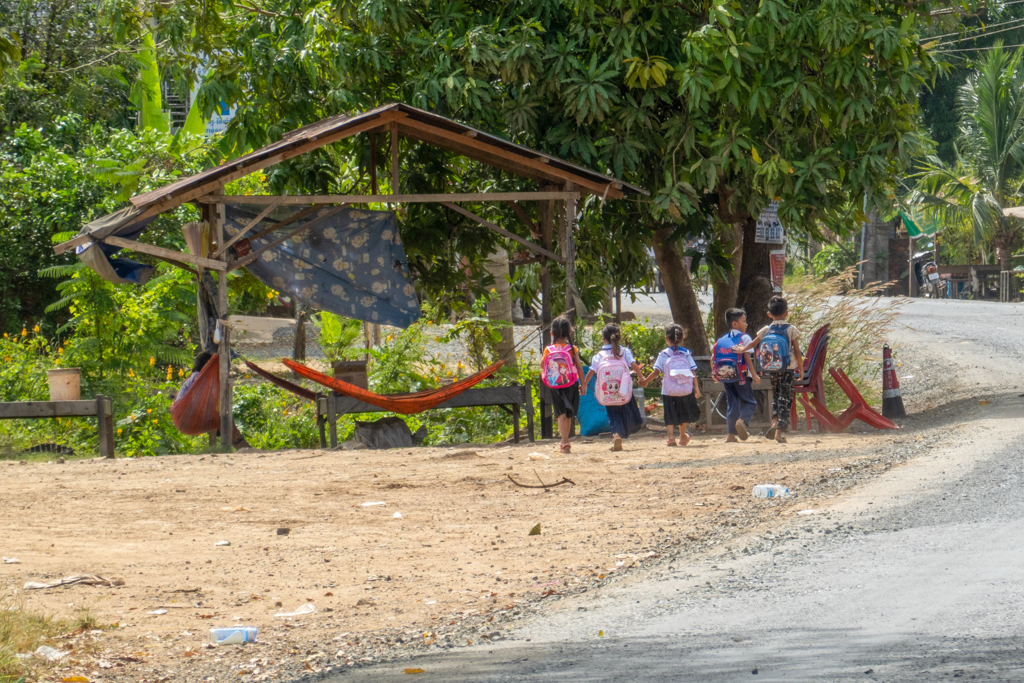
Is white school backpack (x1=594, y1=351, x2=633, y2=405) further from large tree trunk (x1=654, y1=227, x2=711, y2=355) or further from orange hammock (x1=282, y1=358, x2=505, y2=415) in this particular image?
large tree trunk (x1=654, y1=227, x2=711, y2=355)

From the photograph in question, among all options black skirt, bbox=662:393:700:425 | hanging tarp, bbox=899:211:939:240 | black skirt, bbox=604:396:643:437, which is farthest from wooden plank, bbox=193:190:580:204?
hanging tarp, bbox=899:211:939:240

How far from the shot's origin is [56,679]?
4.71m

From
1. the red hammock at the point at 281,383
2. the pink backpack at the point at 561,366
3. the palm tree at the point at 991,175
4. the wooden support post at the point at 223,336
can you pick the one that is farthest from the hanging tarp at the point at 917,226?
the wooden support post at the point at 223,336

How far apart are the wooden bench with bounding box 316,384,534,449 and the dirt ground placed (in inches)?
25.7

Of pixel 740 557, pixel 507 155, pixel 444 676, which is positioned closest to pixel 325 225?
pixel 507 155

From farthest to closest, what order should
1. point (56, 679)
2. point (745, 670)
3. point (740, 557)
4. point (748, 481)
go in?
point (748, 481)
point (740, 557)
point (56, 679)
point (745, 670)

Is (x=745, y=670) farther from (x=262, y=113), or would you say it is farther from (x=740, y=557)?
(x=262, y=113)

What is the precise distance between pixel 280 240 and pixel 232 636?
697cm

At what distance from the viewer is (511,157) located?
11453 millimetres

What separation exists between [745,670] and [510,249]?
38.0ft

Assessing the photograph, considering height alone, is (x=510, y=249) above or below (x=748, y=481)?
above

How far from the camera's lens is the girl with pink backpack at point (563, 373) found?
10.5 meters

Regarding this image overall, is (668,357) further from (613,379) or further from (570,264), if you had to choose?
(570,264)

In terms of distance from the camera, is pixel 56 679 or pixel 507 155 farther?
pixel 507 155
